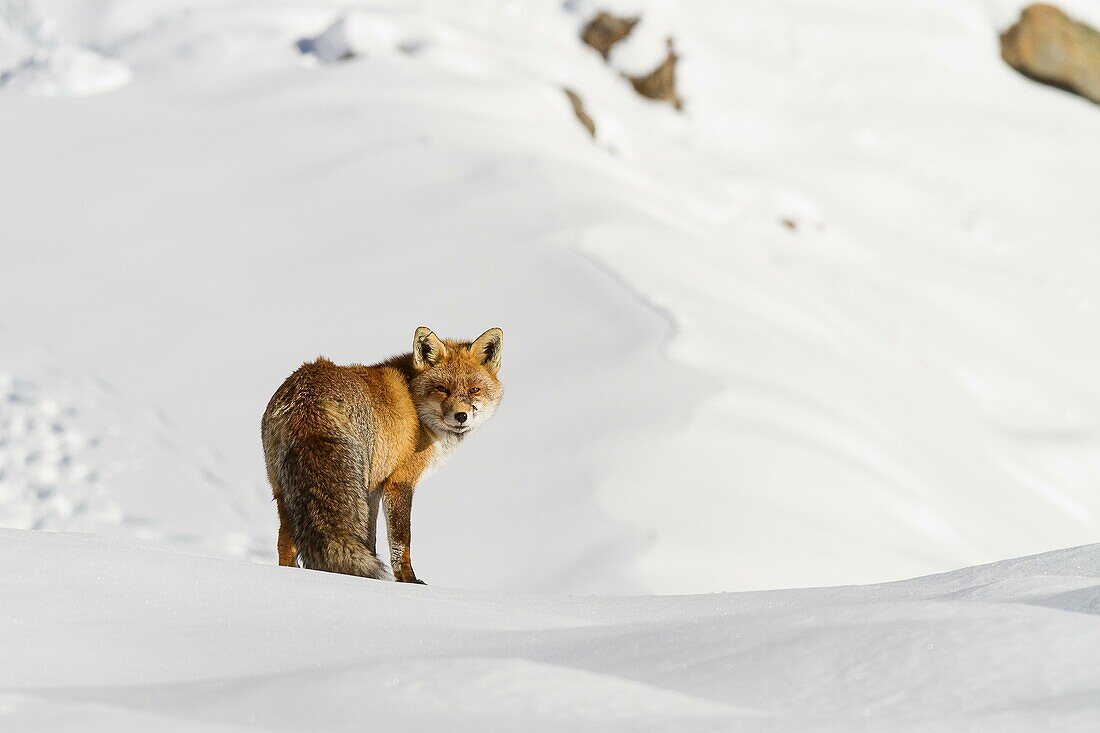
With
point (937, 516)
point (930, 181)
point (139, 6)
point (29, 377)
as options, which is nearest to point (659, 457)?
point (937, 516)

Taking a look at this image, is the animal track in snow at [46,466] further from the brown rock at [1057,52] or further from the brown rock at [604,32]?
the brown rock at [1057,52]

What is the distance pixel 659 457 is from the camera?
8.09 metres

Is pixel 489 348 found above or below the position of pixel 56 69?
above

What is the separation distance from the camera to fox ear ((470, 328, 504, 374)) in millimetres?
5637

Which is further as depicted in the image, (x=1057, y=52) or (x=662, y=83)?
(x=1057, y=52)

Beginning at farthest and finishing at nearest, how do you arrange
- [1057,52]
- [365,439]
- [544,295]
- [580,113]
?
1. [1057,52]
2. [580,113]
3. [544,295]
4. [365,439]

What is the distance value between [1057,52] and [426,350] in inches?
823

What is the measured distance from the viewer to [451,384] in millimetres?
5316

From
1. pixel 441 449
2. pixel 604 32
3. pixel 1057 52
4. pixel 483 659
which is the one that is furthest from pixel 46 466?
pixel 1057 52

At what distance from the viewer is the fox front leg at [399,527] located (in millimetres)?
4887

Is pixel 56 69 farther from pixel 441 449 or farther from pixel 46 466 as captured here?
pixel 441 449

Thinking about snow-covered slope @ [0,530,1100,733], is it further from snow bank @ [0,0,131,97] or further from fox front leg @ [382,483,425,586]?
snow bank @ [0,0,131,97]

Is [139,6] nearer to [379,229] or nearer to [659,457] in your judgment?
[379,229]

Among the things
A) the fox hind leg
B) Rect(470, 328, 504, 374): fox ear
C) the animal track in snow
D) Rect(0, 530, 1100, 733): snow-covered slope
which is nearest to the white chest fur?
Rect(470, 328, 504, 374): fox ear
